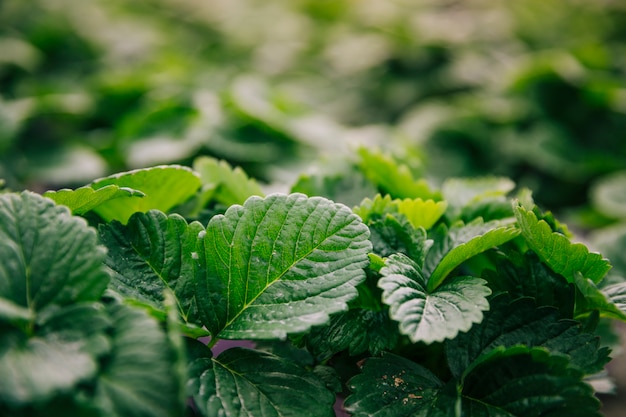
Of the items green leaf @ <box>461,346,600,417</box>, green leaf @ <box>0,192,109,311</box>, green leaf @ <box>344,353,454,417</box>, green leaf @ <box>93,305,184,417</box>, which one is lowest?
green leaf @ <box>344,353,454,417</box>

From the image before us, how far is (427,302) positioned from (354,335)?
0.09 meters

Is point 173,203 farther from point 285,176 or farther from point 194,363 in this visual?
point 285,176

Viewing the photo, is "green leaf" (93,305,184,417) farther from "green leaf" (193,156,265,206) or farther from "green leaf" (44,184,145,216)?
"green leaf" (193,156,265,206)

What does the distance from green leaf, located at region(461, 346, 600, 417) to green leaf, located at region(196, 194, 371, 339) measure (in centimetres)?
18

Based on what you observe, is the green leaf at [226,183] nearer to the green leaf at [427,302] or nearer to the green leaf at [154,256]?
the green leaf at [154,256]

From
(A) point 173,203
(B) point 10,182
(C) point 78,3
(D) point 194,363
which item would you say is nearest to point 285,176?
(A) point 173,203

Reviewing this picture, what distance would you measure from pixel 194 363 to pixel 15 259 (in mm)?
Result: 198

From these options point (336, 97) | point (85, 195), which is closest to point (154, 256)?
point (85, 195)

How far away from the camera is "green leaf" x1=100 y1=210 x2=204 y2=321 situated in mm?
583

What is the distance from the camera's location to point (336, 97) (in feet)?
6.53

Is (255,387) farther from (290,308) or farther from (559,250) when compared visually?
(559,250)

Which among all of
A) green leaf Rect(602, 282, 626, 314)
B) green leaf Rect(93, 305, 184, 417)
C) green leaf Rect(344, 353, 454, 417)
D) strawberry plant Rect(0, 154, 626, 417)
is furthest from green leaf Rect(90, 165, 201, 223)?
green leaf Rect(602, 282, 626, 314)

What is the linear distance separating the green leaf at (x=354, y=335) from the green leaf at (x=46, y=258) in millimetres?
240

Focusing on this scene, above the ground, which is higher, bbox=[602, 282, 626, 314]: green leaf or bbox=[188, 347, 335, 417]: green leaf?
bbox=[602, 282, 626, 314]: green leaf
